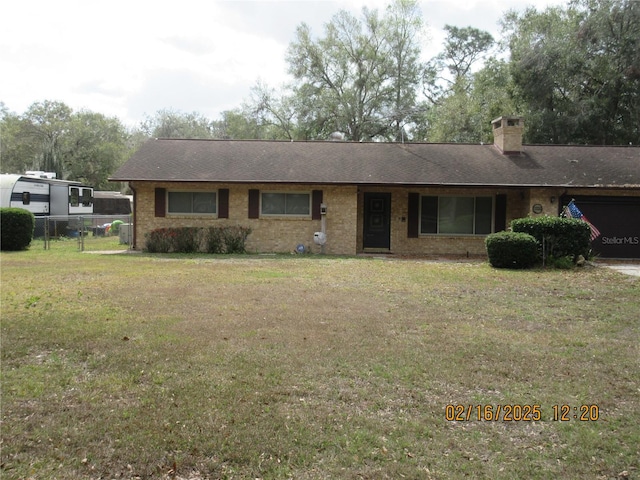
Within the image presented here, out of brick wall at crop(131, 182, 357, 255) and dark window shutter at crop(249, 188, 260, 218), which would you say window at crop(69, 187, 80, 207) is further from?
dark window shutter at crop(249, 188, 260, 218)

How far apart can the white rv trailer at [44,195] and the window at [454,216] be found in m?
15.3

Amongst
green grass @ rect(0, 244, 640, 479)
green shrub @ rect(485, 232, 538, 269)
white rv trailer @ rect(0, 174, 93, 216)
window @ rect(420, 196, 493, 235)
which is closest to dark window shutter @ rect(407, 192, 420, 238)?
window @ rect(420, 196, 493, 235)

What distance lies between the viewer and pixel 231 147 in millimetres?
19828

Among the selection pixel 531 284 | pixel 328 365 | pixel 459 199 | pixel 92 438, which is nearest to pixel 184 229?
pixel 459 199

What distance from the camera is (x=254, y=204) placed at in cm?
1716

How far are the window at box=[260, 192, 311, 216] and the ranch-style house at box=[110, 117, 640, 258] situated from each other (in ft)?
0.11

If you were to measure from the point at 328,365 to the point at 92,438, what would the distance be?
7.31 ft

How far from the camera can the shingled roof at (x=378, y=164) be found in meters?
16.8

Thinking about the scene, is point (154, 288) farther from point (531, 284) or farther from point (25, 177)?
point (25, 177)

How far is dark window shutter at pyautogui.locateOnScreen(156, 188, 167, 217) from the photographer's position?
17.2 metres

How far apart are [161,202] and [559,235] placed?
38.5 ft

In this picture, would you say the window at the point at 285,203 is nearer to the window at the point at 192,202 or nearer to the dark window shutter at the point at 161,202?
the window at the point at 192,202
